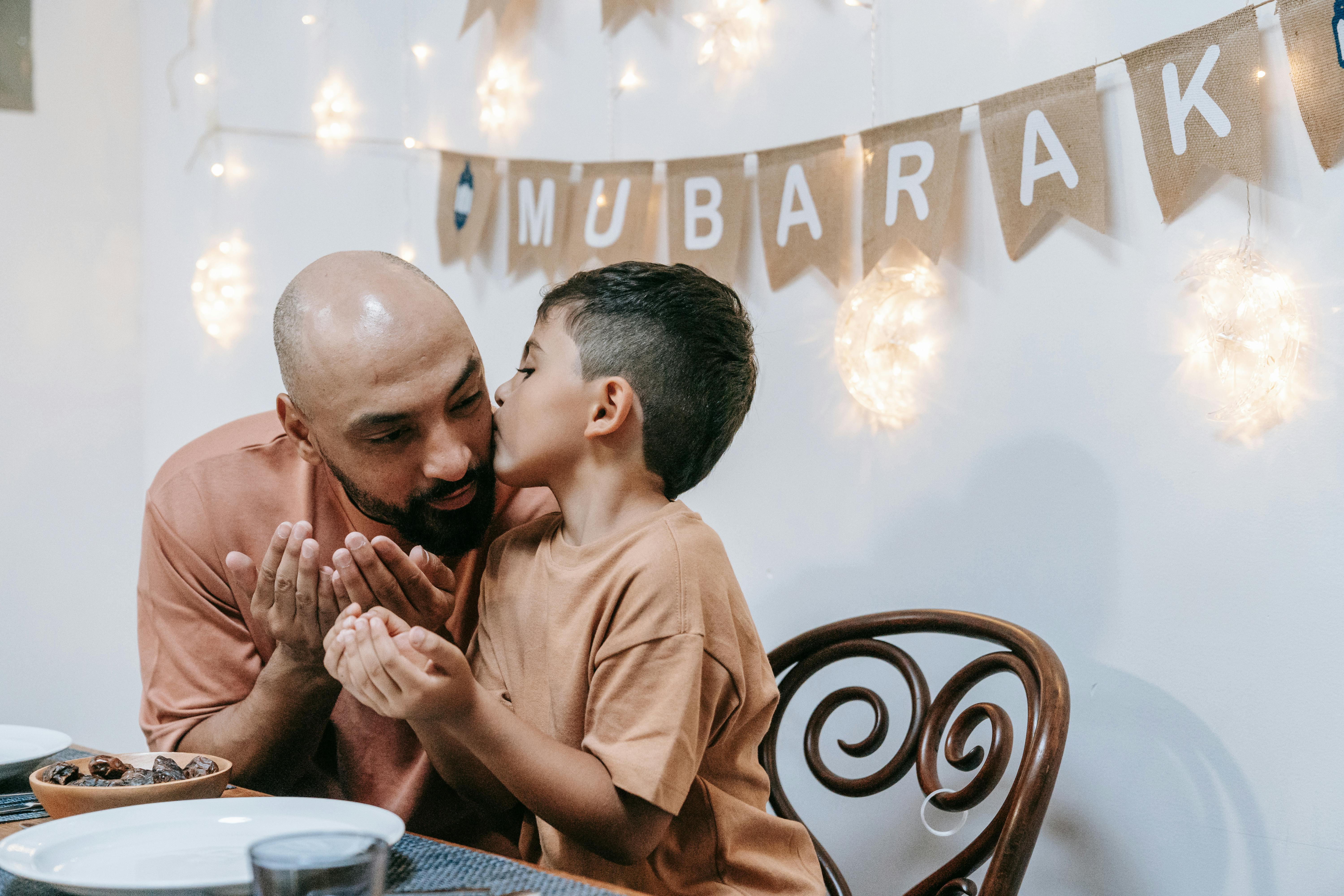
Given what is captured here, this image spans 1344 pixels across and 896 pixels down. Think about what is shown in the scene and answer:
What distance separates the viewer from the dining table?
0.71 m

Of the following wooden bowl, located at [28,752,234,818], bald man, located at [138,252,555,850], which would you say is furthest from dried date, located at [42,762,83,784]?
bald man, located at [138,252,555,850]

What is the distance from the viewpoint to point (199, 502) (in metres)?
1.28

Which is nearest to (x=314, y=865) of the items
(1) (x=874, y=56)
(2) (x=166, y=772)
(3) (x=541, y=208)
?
(2) (x=166, y=772)

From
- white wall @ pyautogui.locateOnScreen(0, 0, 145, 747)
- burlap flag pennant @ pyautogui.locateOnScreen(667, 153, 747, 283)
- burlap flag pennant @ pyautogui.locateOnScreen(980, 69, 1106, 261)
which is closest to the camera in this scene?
burlap flag pennant @ pyautogui.locateOnScreen(980, 69, 1106, 261)

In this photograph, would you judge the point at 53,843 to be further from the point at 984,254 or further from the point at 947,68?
the point at 947,68

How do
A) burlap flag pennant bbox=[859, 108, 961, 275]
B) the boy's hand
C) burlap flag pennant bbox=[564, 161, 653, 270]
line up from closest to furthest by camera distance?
the boy's hand → burlap flag pennant bbox=[859, 108, 961, 275] → burlap flag pennant bbox=[564, 161, 653, 270]

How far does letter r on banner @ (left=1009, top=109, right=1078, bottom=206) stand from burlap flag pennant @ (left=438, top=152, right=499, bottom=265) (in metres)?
→ 1.15

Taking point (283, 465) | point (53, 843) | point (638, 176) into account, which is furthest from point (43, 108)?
point (53, 843)

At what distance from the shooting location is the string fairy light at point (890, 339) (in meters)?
1.62

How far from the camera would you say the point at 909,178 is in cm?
160

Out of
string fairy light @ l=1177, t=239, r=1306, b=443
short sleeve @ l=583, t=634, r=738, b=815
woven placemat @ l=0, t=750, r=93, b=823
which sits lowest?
woven placemat @ l=0, t=750, r=93, b=823

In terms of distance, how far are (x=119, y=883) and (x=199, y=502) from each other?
0.68 m

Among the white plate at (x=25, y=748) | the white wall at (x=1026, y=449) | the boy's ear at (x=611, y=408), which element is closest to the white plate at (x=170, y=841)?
the white plate at (x=25, y=748)

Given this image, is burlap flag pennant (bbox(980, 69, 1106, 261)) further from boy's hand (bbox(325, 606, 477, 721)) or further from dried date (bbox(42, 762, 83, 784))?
dried date (bbox(42, 762, 83, 784))
